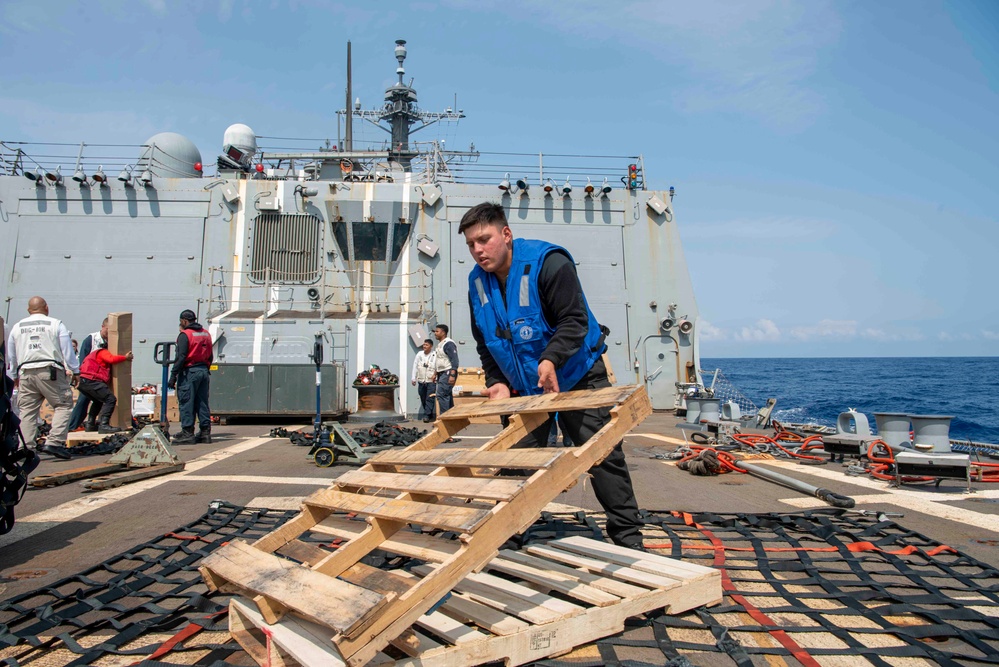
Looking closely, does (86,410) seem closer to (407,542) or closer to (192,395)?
(192,395)

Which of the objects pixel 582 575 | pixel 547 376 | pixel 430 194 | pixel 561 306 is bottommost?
pixel 582 575

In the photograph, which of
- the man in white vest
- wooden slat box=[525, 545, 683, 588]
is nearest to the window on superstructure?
the man in white vest

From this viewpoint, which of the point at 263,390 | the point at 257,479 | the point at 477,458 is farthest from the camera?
the point at 263,390

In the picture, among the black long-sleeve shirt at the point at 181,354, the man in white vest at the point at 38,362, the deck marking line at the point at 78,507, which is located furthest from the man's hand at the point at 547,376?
the black long-sleeve shirt at the point at 181,354

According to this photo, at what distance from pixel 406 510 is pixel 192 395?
8094 mm

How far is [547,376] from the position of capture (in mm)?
3275

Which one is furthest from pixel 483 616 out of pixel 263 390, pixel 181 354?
pixel 263 390

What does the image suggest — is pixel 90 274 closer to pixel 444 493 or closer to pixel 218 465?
pixel 218 465

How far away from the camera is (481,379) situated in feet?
46.1

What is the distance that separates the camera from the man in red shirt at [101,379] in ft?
31.7

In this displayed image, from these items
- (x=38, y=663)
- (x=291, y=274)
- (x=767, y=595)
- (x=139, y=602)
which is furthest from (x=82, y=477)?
(x=291, y=274)

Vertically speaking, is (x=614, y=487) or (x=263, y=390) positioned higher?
(x=263, y=390)

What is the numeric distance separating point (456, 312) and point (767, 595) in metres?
12.8

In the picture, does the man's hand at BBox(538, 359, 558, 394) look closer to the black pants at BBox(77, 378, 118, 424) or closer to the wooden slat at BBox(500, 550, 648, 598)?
the wooden slat at BBox(500, 550, 648, 598)
